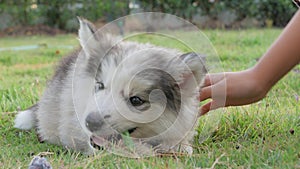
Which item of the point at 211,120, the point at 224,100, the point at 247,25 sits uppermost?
the point at 224,100

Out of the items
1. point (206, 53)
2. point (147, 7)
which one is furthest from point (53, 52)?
point (206, 53)

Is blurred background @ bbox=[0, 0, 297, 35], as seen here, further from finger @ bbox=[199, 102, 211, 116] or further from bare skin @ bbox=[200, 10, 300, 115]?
bare skin @ bbox=[200, 10, 300, 115]

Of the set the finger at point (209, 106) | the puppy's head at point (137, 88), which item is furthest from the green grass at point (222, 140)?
the puppy's head at point (137, 88)

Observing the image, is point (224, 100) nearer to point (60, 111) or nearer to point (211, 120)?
point (211, 120)

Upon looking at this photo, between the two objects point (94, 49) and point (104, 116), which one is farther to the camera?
point (94, 49)

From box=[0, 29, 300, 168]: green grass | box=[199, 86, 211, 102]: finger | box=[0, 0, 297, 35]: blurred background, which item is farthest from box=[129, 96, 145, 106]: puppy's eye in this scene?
box=[0, 0, 297, 35]: blurred background

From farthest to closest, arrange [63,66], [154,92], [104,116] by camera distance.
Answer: [63,66] < [154,92] < [104,116]

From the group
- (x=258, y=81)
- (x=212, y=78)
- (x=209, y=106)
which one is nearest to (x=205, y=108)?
(x=209, y=106)
